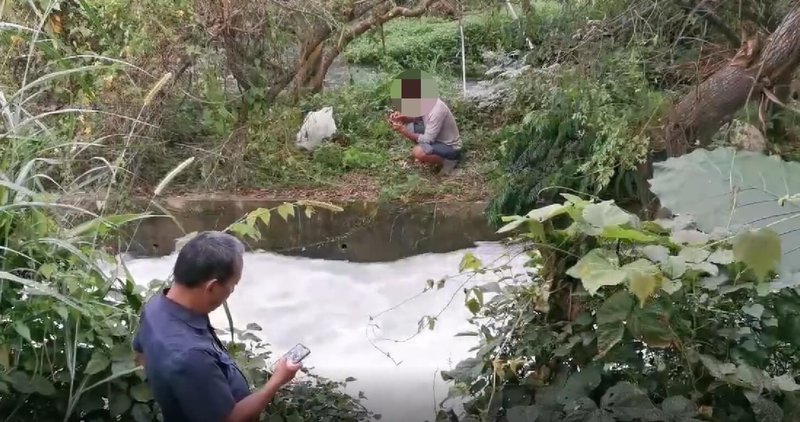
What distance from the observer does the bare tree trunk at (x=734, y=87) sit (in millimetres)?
3396

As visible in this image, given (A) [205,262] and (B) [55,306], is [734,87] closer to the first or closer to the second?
(A) [205,262]

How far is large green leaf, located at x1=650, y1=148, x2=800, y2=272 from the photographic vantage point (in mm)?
1917

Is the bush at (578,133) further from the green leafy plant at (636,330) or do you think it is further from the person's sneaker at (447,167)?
the green leafy plant at (636,330)

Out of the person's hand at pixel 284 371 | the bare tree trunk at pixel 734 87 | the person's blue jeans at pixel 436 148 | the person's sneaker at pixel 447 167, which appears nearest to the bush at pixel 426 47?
the person's blue jeans at pixel 436 148

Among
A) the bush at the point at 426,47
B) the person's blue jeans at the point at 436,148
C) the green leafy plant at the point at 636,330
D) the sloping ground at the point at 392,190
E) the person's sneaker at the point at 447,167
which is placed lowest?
the sloping ground at the point at 392,190

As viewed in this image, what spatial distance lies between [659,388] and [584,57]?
2608 mm

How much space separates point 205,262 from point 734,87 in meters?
3.04

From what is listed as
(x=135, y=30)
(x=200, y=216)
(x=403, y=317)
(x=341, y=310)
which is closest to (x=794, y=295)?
(x=403, y=317)

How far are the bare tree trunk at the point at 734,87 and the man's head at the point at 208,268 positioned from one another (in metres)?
2.78

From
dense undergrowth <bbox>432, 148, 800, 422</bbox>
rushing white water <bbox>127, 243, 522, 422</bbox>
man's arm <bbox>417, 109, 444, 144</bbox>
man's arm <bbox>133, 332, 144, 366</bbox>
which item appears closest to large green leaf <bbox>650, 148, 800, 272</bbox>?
dense undergrowth <bbox>432, 148, 800, 422</bbox>

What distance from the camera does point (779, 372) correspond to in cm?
189

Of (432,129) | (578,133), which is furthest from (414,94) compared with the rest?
(578,133)

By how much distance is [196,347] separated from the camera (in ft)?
4.99

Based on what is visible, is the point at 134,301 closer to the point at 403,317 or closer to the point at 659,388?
the point at 659,388
